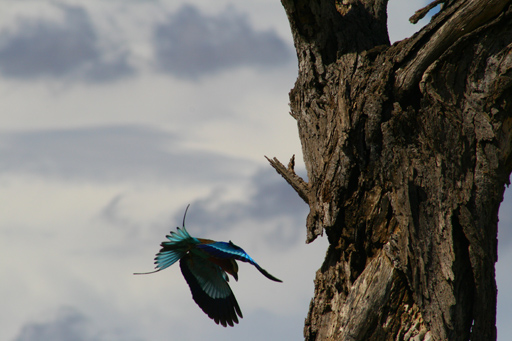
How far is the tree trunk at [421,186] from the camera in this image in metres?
3.47

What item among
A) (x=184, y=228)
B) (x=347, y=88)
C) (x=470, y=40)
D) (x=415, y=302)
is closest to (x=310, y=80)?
(x=347, y=88)

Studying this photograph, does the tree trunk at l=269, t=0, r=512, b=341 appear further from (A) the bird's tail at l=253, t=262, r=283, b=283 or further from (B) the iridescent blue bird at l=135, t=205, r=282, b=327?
(B) the iridescent blue bird at l=135, t=205, r=282, b=327

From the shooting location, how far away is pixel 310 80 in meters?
4.13

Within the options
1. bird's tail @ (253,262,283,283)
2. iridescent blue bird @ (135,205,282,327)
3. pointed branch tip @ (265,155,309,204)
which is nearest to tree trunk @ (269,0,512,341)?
pointed branch tip @ (265,155,309,204)

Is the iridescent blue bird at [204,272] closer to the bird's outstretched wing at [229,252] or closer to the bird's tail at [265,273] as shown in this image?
the bird's outstretched wing at [229,252]

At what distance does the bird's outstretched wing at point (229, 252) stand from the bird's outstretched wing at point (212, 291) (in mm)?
564

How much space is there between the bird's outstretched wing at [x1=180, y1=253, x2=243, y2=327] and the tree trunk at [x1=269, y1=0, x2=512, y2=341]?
906mm

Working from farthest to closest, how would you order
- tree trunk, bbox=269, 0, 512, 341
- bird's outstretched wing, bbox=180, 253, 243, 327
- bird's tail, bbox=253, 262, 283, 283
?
bird's outstretched wing, bbox=180, 253, 243, 327 < bird's tail, bbox=253, 262, 283, 283 < tree trunk, bbox=269, 0, 512, 341

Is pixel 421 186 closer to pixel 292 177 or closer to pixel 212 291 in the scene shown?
pixel 292 177

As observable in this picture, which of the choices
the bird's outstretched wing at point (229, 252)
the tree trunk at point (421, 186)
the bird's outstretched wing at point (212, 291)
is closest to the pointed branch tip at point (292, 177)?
the tree trunk at point (421, 186)

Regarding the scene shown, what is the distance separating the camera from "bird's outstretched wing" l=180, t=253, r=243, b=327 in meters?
4.50

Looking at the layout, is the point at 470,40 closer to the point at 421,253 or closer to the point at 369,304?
the point at 421,253

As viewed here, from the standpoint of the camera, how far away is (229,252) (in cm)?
378

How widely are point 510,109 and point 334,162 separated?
1.15 meters
